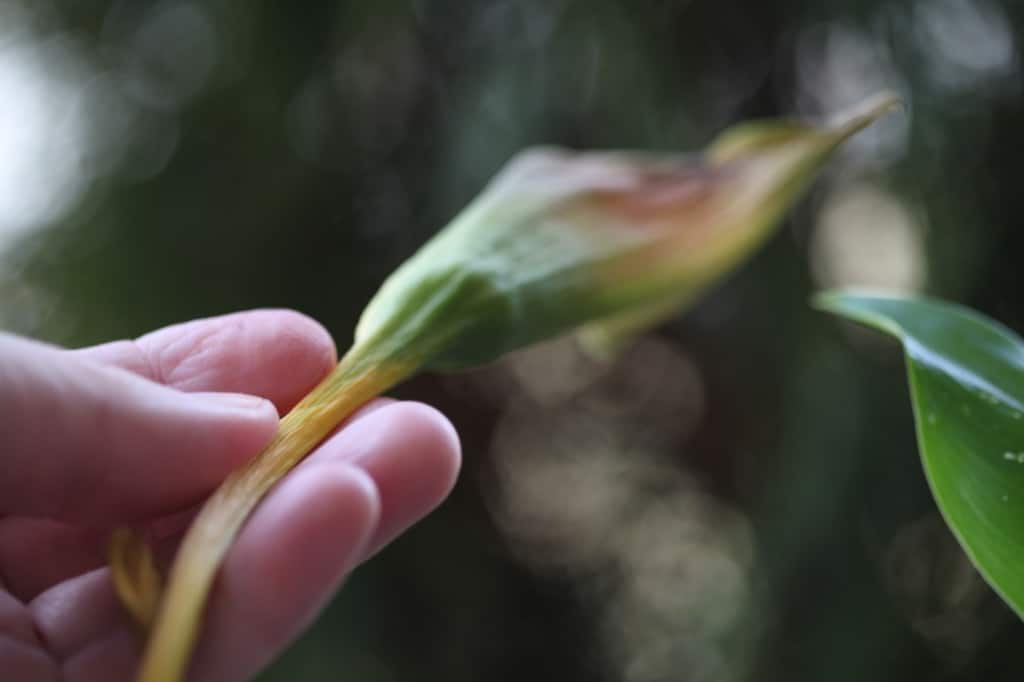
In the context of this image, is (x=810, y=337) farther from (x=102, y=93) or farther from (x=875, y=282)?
(x=102, y=93)

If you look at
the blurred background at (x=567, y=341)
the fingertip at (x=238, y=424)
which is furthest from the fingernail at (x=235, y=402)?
the blurred background at (x=567, y=341)

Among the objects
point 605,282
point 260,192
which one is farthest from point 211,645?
point 260,192

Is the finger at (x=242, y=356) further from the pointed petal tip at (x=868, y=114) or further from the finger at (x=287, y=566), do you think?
the pointed petal tip at (x=868, y=114)

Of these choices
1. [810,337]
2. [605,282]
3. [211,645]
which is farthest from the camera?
[810,337]

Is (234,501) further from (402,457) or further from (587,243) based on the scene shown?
(587,243)

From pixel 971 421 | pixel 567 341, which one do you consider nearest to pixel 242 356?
pixel 971 421

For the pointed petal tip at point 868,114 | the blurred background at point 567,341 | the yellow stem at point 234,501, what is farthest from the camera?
the blurred background at point 567,341
